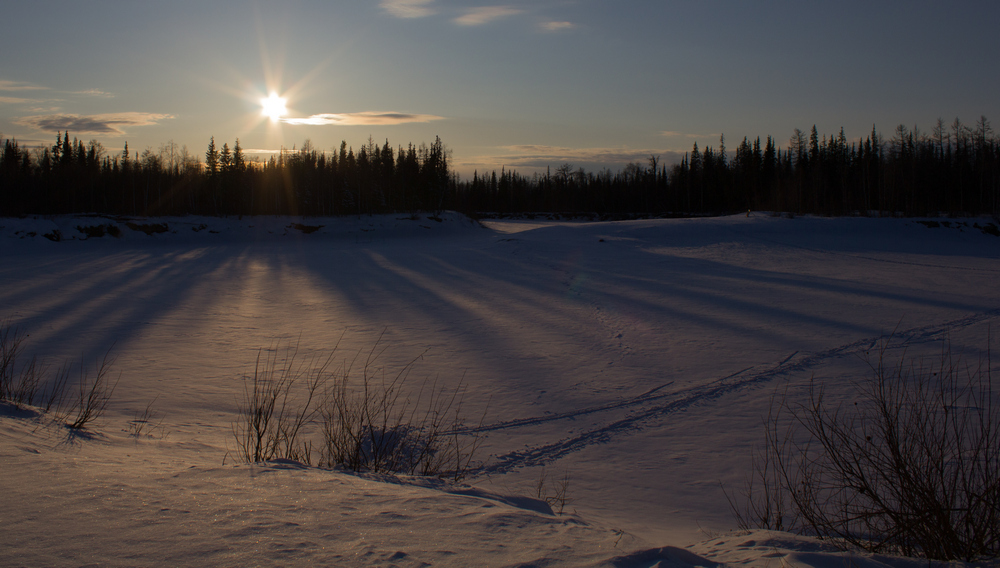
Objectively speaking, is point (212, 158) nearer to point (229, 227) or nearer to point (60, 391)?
point (229, 227)

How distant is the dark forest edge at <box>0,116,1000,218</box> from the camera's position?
59.8 metres

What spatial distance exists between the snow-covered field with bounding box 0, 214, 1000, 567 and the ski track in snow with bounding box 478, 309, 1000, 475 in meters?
0.05

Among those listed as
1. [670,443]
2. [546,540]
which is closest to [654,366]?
[670,443]

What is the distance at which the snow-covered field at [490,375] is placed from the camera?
9.95 feet

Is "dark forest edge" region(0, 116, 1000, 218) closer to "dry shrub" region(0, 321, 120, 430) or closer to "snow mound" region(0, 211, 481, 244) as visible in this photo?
"snow mound" region(0, 211, 481, 244)

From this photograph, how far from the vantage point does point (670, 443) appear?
21.6 feet

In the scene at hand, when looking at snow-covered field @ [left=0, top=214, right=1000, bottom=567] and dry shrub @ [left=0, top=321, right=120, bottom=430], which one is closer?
snow-covered field @ [left=0, top=214, right=1000, bottom=567]

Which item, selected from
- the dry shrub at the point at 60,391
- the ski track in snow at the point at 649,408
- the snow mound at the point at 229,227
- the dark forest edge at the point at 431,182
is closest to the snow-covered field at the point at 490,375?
the ski track in snow at the point at 649,408

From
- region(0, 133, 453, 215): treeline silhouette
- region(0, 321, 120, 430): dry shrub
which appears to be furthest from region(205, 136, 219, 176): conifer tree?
region(0, 321, 120, 430): dry shrub

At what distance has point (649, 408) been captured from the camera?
25.4 feet

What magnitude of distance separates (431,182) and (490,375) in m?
A: 63.0

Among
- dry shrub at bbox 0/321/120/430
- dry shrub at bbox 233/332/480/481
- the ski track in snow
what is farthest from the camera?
the ski track in snow

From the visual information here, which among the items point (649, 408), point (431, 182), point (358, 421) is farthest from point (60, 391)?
point (431, 182)

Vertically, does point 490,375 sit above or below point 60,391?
below
